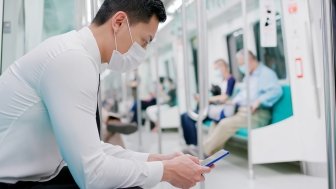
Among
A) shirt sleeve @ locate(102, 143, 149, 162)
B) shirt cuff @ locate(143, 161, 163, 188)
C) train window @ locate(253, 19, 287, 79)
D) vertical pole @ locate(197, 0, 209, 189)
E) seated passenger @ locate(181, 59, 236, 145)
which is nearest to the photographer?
shirt cuff @ locate(143, 161, 163, 188)

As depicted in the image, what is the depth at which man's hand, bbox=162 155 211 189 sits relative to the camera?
1104 millimetres

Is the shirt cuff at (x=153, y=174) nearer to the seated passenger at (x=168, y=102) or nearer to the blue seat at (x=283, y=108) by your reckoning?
the blue seat at (x=283, y=108)

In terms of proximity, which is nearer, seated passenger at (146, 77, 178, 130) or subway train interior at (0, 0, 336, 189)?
subway train interior at (0, 0, 336, 189)

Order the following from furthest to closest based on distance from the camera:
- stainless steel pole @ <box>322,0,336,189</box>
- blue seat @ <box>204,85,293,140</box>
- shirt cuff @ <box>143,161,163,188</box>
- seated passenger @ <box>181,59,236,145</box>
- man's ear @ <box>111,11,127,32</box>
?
Result: 1. seated passenger @ <box>181,59,236,145</box>
2. blue seat @ <box>204,85,293,140</box>
3. man's ear @ <box>111,11,127,32</box>
4. shirt cuff @ <box>143,161,163,188</box>
5. stainless steel pole @ <box>322,0,336,189</box>

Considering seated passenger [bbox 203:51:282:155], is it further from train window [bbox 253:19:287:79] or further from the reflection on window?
the reflection on window

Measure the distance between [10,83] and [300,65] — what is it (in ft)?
8.38

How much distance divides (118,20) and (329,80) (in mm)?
747

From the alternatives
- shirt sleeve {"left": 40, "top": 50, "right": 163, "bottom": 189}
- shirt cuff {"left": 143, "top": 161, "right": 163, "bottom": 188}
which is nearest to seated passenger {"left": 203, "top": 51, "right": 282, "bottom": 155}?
shirt cuff {"left": 143, "top": 161, "right": 163, "bottom": 188}

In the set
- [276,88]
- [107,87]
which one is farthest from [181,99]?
[107,87]

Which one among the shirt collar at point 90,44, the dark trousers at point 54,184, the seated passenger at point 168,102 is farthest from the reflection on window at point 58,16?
the seated passenger at point 168,102

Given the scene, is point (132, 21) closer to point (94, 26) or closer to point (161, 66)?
point (94, 26)

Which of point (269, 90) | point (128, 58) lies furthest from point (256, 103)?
point (128, 58)

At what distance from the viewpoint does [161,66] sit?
1038 cm

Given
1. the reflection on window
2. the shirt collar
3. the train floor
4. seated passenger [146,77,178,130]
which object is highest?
the reflection on window
